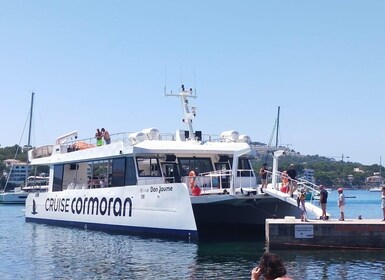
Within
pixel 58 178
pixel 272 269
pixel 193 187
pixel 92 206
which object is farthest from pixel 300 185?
pixel 272 269

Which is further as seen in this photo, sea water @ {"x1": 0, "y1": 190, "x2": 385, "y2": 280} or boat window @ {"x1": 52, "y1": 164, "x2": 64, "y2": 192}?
boat window @ {"x1": 52, "y1": 164, "x2": 64, "y2": 192}

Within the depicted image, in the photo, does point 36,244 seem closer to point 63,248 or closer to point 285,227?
point 63,248

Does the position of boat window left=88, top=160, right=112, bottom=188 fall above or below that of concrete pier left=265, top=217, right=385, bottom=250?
above

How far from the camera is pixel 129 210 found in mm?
26266

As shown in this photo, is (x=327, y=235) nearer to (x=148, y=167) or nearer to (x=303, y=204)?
(x=303, y=204)

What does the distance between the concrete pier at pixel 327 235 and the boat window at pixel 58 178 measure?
16.9 metres

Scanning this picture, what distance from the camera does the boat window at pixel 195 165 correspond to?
88.8 ft

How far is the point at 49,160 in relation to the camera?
3575 cm

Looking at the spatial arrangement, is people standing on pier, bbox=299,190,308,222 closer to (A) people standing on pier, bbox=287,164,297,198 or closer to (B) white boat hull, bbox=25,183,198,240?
(A) people standing on pier, bbox=287,164,297,198

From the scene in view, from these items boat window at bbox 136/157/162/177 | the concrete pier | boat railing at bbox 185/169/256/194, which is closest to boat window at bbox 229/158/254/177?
boat railing at bbox 185/169/256/194

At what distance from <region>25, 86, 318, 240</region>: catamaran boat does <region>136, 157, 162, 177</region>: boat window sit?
0.04ft

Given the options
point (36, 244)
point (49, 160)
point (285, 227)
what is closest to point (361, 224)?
point (285, 227)

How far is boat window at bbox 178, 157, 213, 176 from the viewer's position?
27062mm

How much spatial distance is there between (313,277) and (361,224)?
15.8 ft
